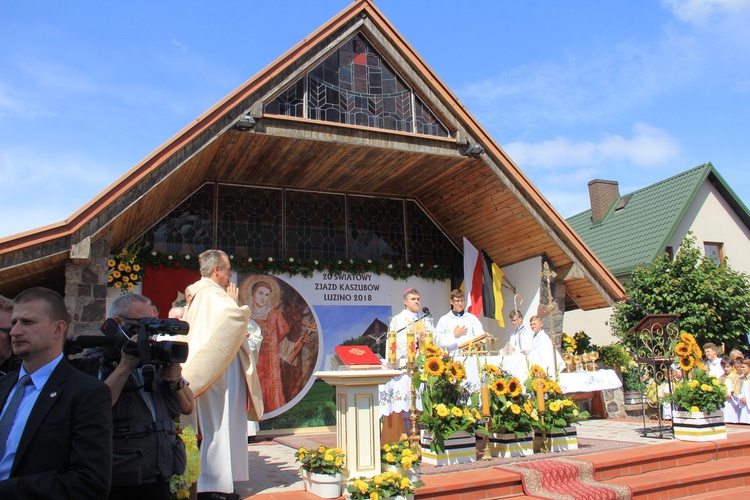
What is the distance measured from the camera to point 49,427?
2.32m

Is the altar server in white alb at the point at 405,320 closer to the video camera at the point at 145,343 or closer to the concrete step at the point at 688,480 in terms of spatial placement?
the concrete step at the point at 688,480

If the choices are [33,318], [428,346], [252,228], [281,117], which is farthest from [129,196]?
[33,318]

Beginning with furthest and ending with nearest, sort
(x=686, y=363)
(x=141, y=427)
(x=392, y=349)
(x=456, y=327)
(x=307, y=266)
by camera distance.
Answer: (x=307, y=266), (x=456, y=327), (x=686, y=363), (x=392, y=349), (x=141, y=427)

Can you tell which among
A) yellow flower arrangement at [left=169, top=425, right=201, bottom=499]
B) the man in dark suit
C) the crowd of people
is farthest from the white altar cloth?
the man in dark suit

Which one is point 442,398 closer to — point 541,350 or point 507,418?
point 507,418

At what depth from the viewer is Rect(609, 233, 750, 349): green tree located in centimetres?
1554

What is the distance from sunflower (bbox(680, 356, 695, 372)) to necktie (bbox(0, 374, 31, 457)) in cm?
813

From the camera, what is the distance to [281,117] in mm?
8695

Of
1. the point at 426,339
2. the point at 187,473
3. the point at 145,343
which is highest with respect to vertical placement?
the point at 426,339

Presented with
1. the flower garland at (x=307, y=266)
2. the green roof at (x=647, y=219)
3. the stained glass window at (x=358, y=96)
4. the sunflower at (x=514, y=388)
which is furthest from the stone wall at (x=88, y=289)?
the green roof at (x=647, y=219)

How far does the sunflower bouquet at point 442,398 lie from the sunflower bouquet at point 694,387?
3.13 meters

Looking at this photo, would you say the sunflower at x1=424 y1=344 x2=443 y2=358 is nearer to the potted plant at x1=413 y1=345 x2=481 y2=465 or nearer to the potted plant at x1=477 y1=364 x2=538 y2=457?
the potted plant at x1=413 y1=345 x2=481 y2=465

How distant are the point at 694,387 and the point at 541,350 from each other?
2276 millimetres

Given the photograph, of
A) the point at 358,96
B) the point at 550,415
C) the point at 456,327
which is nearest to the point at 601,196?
the point at 358,96
